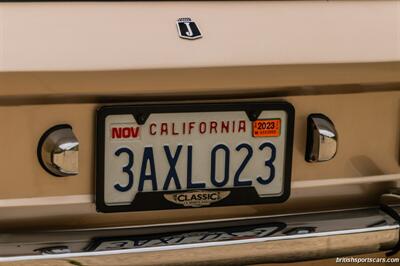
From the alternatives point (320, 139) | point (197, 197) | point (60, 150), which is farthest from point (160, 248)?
point (320, 139)

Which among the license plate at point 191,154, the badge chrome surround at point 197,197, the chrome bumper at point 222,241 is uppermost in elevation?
the license plate at point 191,154

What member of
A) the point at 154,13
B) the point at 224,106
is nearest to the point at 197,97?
the point at 224,106

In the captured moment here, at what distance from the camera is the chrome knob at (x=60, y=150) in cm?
232

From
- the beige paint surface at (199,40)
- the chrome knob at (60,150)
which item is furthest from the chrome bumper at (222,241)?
the beige paint surface at (199,40)

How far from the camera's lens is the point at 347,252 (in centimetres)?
261

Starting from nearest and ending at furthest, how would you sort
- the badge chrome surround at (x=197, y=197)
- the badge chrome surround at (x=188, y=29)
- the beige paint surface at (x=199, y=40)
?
the beige paint surface at (x=199, y=40), the badge chrome surround at (x=188, y=29), the badge chrome surround at (x=197, y=197)

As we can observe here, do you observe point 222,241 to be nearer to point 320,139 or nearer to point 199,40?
point 320,139

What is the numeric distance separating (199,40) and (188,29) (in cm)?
4

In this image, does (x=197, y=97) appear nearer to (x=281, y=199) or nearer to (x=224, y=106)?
(x=224, y=106)

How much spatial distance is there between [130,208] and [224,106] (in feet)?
1.29

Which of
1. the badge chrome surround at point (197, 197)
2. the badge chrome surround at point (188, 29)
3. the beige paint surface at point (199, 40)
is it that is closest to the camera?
the beige paint surface at point (199, 40)

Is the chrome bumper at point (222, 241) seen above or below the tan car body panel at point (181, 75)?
below

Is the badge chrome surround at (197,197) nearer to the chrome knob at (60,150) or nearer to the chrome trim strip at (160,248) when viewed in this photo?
the chrome trim strip at (160,248)

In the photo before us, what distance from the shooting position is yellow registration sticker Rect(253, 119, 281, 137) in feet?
8.09
